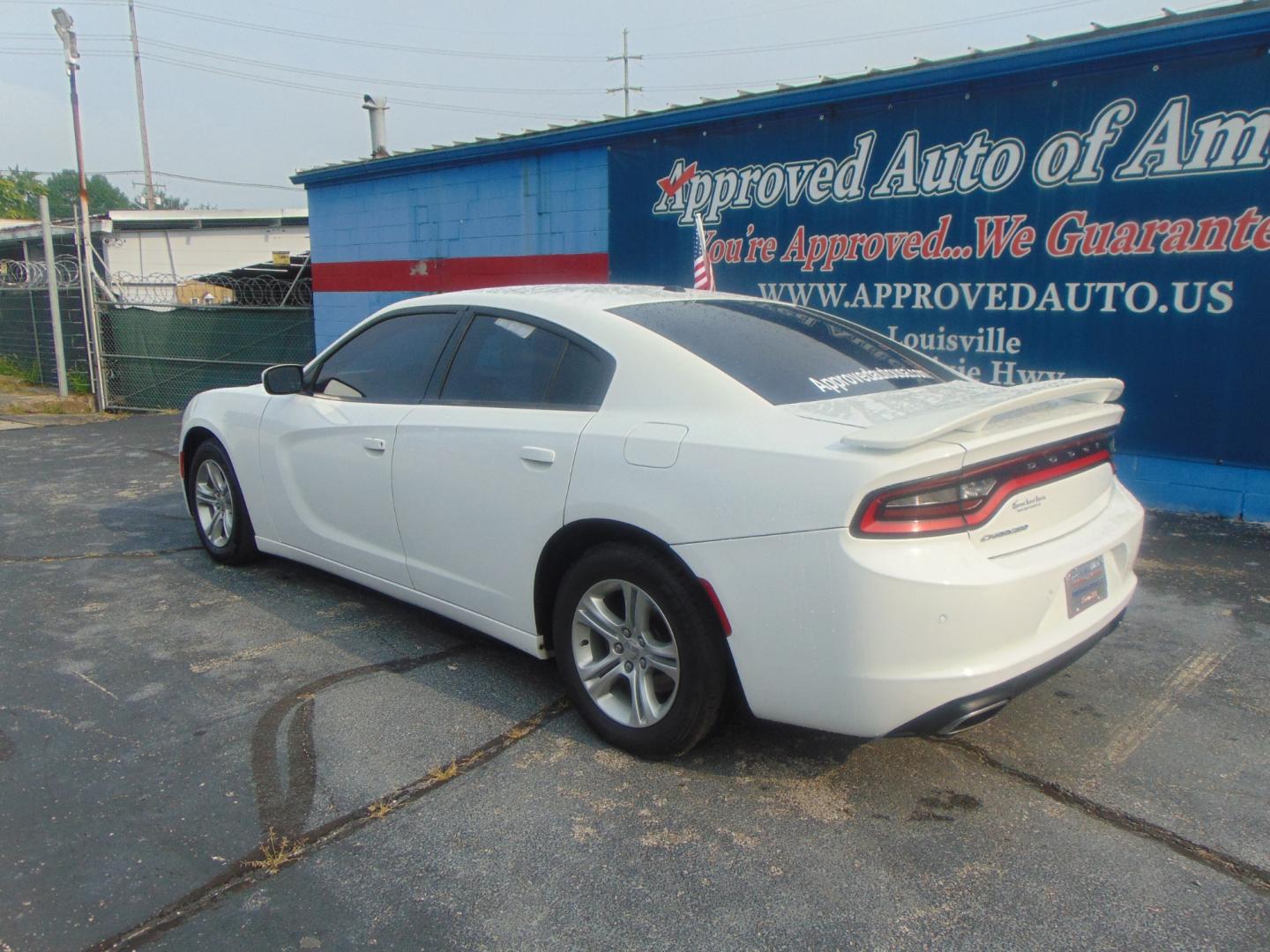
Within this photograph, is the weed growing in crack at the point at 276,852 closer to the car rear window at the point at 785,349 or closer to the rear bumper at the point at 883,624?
the rear bumper at the point at 883,624

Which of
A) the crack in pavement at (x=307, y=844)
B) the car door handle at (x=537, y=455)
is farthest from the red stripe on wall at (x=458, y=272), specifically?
the crack in pavement at (x=307, y=844)

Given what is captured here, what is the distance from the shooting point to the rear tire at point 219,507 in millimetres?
5184

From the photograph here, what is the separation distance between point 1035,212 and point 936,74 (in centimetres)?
129

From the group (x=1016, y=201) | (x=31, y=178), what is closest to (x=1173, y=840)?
(x=1016, y=201)

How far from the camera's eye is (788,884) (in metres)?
2.52

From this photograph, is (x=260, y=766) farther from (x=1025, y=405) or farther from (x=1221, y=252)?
(x=1221, y=252)

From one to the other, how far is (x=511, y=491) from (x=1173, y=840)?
232cm

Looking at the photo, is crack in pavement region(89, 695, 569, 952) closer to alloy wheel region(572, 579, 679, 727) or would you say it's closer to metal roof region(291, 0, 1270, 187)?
alloy wheel region(572, 579, 679, 727)

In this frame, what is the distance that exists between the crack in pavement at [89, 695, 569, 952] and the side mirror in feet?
6.97

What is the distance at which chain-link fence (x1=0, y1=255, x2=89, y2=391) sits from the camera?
50.3ft

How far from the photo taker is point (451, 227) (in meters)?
11.6

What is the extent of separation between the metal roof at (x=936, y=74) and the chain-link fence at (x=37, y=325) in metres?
8.28

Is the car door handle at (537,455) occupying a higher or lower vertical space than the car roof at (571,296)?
lower

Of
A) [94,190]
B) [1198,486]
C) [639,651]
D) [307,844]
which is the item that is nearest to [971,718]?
[639,651]
